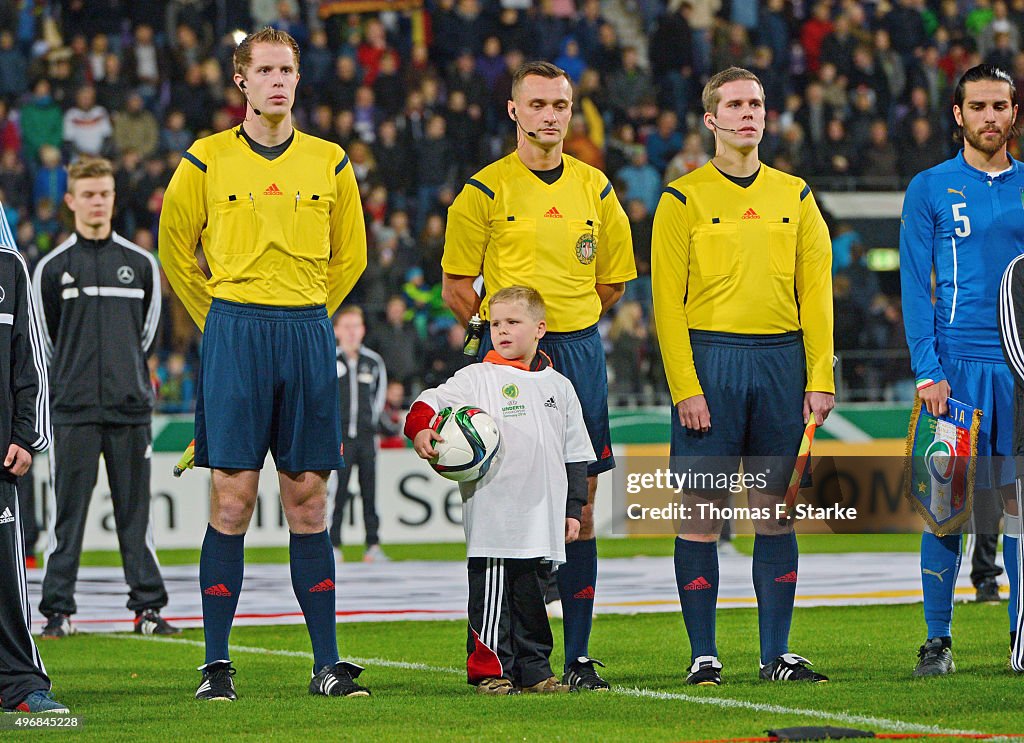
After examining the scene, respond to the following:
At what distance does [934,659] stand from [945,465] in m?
0.87

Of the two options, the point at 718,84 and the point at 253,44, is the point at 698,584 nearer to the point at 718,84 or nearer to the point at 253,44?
the point at 718,84

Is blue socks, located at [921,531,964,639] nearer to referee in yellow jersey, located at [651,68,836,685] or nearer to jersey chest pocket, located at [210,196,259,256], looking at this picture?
referee in yellow jersey, located at [651,68,836,685]

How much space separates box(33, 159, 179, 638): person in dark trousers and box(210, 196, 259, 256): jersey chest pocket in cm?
325

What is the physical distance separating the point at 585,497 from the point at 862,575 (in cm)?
702

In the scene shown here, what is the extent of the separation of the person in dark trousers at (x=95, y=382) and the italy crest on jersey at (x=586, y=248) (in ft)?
12.6

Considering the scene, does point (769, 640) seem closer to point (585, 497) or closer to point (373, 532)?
point (585, 497)

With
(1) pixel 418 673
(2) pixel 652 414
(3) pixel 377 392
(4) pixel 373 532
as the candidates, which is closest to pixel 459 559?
(4) pixel 373 532

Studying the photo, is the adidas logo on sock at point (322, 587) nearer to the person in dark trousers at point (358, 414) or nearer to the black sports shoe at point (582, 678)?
the black sports shoe at point (582, 678)

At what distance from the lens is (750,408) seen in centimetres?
698

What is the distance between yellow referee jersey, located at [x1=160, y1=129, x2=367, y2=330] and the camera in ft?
22.1

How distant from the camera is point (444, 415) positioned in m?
6.68

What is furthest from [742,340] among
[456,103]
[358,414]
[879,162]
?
[879,162]

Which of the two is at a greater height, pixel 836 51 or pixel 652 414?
pixel 836 51

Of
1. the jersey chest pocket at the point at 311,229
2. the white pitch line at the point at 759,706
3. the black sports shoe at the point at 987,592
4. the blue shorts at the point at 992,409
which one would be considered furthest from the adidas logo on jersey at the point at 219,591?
the black sports shoe at the point at 987,592
